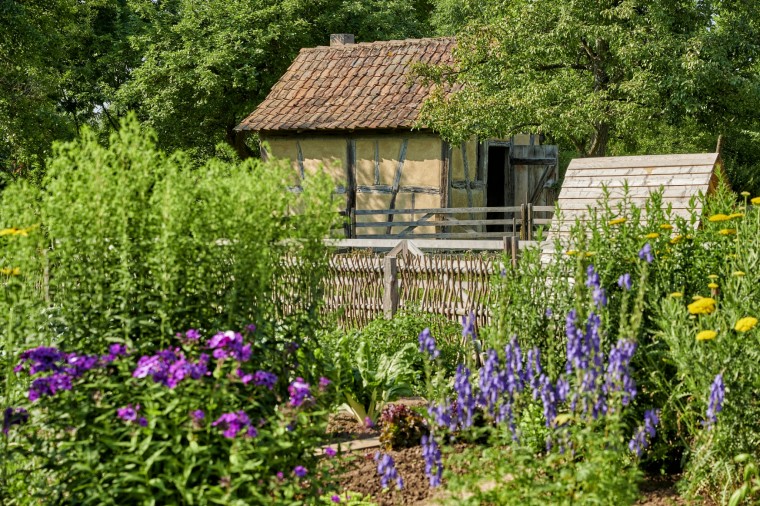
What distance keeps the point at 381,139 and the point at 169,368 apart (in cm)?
1613

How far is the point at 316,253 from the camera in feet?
14.4

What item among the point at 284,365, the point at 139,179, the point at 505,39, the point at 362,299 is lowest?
the point at 362,299

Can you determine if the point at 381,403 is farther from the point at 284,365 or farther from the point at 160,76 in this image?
the point at 160,76

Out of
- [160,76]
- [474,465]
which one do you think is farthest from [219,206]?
[160,76]

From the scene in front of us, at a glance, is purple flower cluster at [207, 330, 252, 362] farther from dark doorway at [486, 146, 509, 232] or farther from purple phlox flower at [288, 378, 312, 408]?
dark doorway at [486, 146, 509, 232]

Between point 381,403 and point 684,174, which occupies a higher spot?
point 684,174

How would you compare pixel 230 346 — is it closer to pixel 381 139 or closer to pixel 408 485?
pixel 408 485

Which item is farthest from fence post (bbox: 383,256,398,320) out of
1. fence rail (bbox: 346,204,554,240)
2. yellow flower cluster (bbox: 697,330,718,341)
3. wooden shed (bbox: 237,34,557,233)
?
wooden shed (bbox: 237,34,557,233)

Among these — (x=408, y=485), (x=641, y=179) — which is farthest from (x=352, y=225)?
(x=408, y=485)

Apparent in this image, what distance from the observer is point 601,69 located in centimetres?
1794

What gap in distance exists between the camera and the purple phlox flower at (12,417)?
3936mm

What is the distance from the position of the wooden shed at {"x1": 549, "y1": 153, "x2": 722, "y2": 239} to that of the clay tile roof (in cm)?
842

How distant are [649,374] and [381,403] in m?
2.39

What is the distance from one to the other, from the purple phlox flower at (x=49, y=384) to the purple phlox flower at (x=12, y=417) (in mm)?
242
